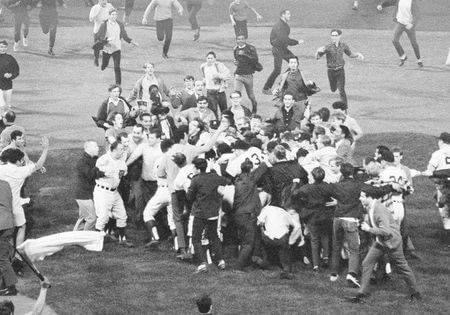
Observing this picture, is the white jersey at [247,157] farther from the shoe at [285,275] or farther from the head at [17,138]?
the head at [17,138]

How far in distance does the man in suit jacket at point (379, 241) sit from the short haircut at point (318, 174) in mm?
960

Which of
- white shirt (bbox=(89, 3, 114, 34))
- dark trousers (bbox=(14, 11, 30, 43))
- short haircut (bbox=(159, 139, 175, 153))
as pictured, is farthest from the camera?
dark trousers (bbox=(14, 11, 30, 43))

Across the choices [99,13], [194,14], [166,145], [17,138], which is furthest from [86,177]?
[194,14]

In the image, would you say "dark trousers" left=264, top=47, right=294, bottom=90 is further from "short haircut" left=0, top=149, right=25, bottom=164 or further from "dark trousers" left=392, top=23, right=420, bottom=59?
"short haircut" left=0, top=149, right=25, bottom=164

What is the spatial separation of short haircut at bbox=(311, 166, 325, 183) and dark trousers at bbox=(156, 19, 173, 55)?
13.0 metres

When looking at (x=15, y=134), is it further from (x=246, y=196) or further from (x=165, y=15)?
(x=165, y=15)

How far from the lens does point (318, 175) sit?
15.7m

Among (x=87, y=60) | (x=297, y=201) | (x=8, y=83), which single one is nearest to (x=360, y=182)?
(x=297, y=201)

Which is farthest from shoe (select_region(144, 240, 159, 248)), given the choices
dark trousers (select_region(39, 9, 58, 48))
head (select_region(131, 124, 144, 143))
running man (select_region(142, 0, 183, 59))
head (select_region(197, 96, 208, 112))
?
dark trousers (select_region(39, 9, 58, 48))

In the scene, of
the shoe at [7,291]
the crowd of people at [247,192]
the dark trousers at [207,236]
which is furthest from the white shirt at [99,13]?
the shoe at [7,291]

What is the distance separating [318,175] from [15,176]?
4322mm

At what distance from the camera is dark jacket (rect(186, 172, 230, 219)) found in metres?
15.7

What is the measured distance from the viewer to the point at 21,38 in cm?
3094

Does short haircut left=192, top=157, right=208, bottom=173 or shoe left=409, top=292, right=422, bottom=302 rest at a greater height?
short haircut left=192, top=157, right=208, bottom=173
